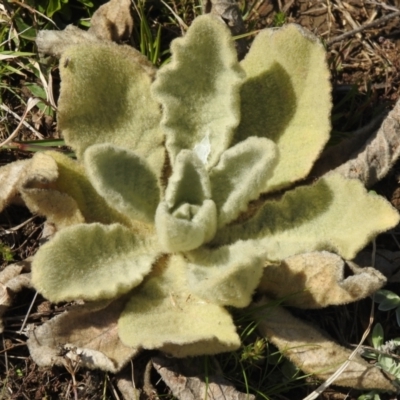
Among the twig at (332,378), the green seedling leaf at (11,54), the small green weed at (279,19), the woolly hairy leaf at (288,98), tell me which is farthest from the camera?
the small green weed at (279,19)

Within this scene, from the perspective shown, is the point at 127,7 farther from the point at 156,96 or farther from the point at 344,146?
the point at 344,146

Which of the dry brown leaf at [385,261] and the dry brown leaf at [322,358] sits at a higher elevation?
the dry brown leaf at [385,261]

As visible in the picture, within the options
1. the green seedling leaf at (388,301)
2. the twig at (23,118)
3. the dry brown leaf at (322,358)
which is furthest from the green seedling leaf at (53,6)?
the green seedling leaf at (388,301)

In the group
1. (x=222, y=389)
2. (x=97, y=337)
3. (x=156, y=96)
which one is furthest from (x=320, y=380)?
(x=156, y=96)

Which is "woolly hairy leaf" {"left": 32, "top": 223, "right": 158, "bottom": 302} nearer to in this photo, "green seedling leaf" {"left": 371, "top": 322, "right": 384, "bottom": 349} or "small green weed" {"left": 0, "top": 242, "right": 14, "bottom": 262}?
"small green weed" {"left": 0, "top": 242, "right": 14, "bottom": 262}

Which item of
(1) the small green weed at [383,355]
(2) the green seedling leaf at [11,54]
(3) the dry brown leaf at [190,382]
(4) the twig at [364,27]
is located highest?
(4) the twig at [364,27]

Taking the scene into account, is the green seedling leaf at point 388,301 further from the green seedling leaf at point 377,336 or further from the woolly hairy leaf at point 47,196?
the woolly hairy leaf at point 47,196
